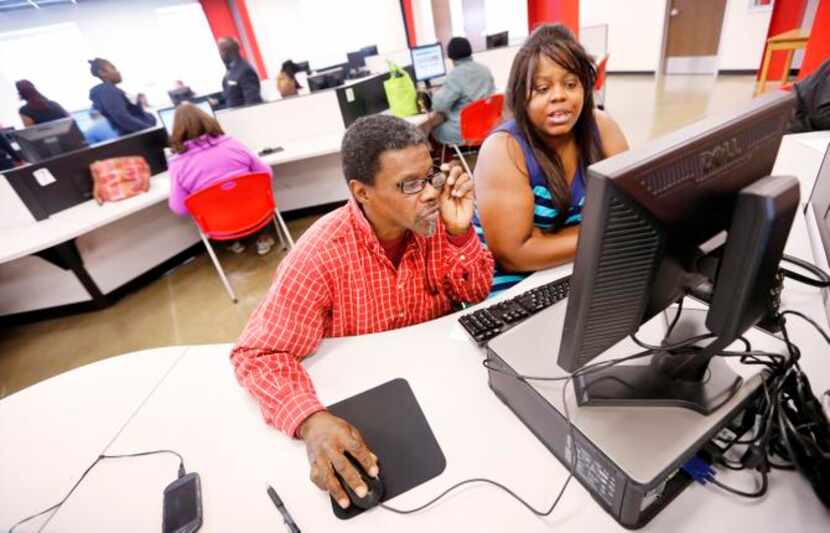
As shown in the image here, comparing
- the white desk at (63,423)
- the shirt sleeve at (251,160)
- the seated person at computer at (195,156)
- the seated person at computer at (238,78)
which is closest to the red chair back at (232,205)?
the seated person at computer at (195,156)

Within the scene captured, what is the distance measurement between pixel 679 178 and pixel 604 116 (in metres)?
1.15

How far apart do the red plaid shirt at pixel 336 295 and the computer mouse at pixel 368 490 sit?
0.15 meters

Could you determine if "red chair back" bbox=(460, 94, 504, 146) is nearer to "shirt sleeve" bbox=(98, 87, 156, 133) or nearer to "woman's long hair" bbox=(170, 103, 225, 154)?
"woman's long hair" bbox=(170, 103, 225, 154)

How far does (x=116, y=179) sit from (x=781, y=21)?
302 inches

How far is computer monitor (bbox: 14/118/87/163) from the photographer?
2.69m

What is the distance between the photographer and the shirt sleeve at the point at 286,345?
30.7 inches

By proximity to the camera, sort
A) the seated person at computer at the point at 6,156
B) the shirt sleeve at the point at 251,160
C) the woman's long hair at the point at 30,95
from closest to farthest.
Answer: the shirt sleeve at the point at 251,160 → the seated person at computer at the point at 6,156 → the woman's long hair at the point at 30,95

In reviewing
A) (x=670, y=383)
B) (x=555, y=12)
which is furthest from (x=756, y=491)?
(x=555, y=12)

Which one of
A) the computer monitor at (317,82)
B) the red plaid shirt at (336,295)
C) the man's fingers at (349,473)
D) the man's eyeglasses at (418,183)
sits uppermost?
the computer monitor at (317,82)

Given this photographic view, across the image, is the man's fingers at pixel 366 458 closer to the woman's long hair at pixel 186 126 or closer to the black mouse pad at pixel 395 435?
the black mouse pad at pixel 395 435

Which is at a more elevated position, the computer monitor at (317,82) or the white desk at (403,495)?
the computer monitor at (317,82)

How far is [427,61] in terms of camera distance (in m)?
4.21

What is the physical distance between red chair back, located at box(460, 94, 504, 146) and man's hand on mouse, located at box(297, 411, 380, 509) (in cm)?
270

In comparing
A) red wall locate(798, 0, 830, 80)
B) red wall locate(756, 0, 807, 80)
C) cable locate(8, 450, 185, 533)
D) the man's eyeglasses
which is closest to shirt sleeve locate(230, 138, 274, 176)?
the man's eyeglasses
